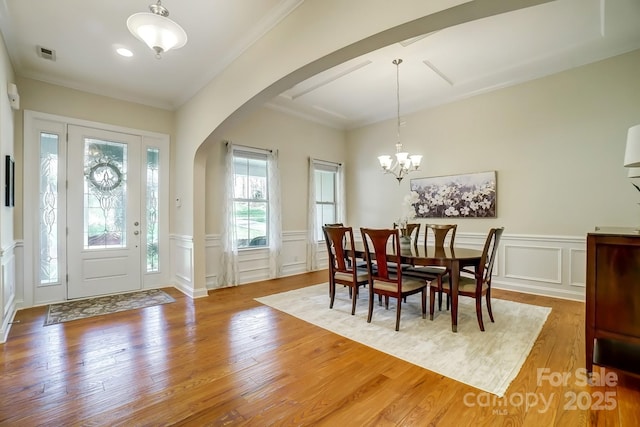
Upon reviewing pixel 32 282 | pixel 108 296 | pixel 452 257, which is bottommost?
pixel 108 296

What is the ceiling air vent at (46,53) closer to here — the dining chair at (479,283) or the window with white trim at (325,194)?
the window with white trim at (325,194)

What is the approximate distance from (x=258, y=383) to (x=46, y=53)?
13.5ft

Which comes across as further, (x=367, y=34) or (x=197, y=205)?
(x=197, y=205)

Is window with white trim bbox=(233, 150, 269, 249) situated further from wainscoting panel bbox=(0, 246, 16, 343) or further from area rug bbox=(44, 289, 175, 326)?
wainscoting panel bbox=(0, 246, 16, 343)

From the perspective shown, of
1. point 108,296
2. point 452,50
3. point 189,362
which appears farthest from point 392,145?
point 108,296

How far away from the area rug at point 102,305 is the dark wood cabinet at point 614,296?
4.42 m

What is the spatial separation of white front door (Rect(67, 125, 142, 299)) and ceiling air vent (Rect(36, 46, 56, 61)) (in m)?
0.93

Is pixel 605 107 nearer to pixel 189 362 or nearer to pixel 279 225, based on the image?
pixel 279 225

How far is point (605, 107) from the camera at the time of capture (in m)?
3.60

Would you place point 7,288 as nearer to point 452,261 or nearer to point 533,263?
point 452,261

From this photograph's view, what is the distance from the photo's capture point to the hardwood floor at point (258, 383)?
1.66m

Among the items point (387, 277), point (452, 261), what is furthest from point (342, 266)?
point (452, 261)

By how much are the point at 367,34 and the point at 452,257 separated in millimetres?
2123

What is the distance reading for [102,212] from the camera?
4.13 m
